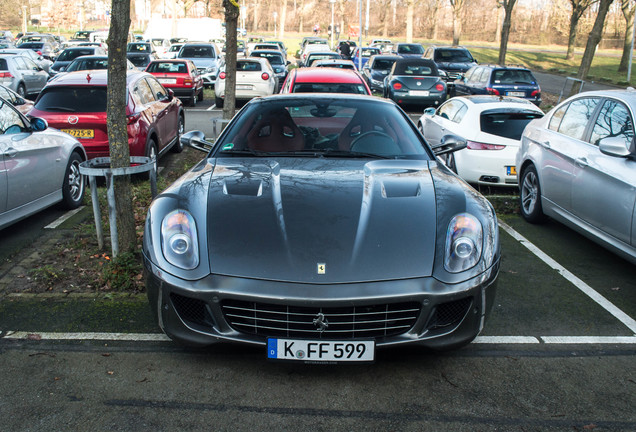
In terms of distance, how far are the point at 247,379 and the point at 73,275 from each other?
237 centimetres

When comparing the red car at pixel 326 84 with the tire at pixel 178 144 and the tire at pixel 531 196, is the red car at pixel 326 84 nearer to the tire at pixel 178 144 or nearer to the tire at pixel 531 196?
the tire at pixel 178 144

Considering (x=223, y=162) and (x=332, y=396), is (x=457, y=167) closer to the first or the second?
(x=223, y=162)

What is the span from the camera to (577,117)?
6133mm

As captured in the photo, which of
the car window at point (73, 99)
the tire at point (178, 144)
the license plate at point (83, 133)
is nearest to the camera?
the license plate at point (83, 133)

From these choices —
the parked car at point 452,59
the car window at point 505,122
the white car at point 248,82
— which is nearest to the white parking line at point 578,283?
the car window at point 505,122

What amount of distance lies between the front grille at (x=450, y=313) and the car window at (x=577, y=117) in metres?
3.35

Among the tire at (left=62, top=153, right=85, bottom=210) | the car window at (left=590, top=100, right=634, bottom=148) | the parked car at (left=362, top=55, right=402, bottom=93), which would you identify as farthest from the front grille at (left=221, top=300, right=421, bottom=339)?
the parked car at (left=362, top=55, right=402, bottom=93)

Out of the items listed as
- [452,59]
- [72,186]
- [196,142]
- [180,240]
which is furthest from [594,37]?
[180,240]

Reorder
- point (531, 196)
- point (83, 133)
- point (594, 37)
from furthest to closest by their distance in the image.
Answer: point (594, 37) < point (83, 133) < point (531, 196)

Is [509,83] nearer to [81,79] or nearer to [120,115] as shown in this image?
[81,79]

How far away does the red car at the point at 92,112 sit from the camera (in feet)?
27.4

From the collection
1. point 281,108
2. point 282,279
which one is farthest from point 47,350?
point 281,108

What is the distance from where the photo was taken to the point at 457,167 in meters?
8.34

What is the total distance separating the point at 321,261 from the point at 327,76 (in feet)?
25.6
